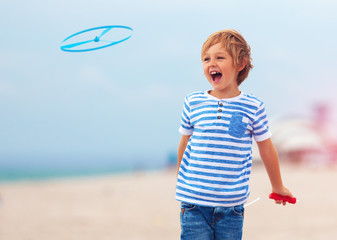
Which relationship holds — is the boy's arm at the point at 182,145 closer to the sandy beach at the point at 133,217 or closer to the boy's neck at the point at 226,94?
the boy's neck at the point at 226,94

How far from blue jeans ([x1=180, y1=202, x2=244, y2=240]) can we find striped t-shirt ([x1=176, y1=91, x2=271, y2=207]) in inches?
1.7

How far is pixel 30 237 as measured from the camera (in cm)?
519

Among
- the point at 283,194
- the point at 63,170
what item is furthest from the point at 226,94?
the point at 63,170

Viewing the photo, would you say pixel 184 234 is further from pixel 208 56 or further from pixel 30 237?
pixel 30 237

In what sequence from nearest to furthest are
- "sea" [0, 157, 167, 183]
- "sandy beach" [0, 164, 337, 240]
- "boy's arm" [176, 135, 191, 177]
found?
"boy's arm" [176, 135, 191, 177]
"sandy beach" [0, 164, 337, 240]
"sea" [0, 157, 167, 183]

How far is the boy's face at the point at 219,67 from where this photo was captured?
247cm

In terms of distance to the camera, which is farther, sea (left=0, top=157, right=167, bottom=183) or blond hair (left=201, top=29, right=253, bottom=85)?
sea (left=0, top=157, right=167, bottom=183)

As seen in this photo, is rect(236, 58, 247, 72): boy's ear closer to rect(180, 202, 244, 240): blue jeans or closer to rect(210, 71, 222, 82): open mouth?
rect(210, 71, 222, 82): open mouth

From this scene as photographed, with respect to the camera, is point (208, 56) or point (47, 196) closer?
point (208, 56)

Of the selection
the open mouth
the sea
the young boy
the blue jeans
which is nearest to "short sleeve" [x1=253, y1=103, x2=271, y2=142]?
the young boy

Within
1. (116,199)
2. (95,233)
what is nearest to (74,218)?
(95,233)

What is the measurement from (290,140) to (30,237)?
17964 mm

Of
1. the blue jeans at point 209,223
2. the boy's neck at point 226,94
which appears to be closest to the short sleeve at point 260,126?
the boy's neck at point 226,94

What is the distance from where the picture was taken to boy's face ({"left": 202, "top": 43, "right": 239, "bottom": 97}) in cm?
247
